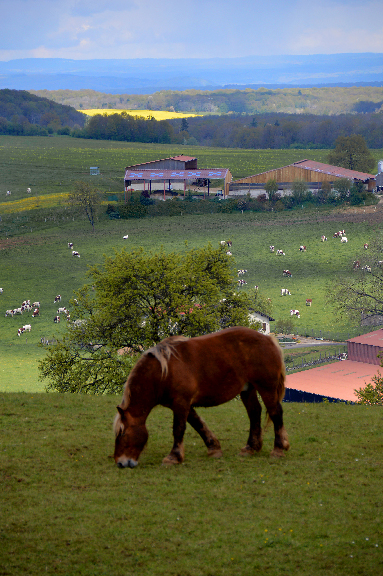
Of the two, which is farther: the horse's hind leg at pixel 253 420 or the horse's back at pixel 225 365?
the horse's hind leg at pixel 253 420

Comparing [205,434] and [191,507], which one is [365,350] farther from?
[191,507]

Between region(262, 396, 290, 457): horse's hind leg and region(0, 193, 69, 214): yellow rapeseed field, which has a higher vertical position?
region(262, 396, 290, 457): horse's hind leg

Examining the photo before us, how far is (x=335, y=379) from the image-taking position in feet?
132

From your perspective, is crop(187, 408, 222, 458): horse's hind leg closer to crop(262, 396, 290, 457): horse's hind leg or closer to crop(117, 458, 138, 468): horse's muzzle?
crop(262, 396, 290, 457): horse's hind leg

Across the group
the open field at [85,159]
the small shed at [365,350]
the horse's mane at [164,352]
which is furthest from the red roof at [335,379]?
the open field at [85,159]

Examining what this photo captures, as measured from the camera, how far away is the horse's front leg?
11891 mm

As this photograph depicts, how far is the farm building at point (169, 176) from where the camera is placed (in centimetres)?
10662

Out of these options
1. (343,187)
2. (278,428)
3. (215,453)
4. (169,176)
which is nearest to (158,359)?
Result: (215,453)

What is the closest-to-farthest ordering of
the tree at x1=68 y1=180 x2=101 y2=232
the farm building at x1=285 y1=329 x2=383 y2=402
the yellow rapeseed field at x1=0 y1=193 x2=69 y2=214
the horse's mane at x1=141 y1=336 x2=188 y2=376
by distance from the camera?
the horse's mane at x1=141 y1=336 x2=188 y2=376 → the farm building at x1=285 y1=329 x2=383 y2=402 → the tree at x1=68 y1=180 x2=101 y2=232 → the yellow rapeseed field at x1=0 y1=193 x2=69 y2=214

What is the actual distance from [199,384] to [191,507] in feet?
8.24

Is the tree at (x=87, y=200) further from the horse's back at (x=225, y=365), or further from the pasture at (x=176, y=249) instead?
the horse's back at (x=225, y=365)

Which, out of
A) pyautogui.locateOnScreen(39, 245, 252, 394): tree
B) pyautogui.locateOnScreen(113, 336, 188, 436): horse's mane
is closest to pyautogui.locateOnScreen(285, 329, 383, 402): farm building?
pyautogui.locateOnScreen(39, 245, 252, 394): tree

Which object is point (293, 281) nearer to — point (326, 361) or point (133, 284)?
point (326, 361)

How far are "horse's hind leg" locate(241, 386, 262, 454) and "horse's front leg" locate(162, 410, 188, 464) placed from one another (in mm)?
1429
